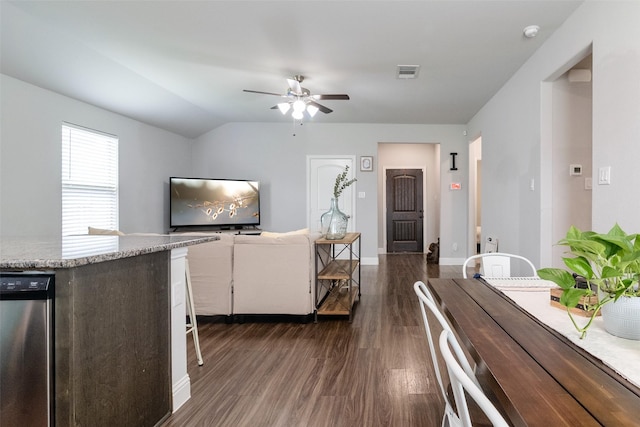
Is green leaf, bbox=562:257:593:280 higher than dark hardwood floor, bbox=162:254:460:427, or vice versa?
green leaf, bbox=562:257:593:280

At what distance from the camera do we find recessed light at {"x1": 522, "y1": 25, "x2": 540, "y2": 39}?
9.44ft

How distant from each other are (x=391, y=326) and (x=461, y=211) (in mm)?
3984

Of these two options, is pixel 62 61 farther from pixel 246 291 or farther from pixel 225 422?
pixel 225 422

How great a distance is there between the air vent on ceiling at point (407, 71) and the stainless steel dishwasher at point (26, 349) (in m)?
3.71

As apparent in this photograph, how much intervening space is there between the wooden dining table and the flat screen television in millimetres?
5193

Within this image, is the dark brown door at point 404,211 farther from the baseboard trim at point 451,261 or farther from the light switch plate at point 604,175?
the light switch plate at point 604,175

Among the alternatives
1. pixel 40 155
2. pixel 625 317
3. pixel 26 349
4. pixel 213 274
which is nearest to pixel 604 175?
pixel 625 317

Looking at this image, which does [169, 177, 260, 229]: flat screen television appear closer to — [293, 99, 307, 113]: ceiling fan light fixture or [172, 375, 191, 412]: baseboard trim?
[293, 99, 307, 113]: ceiling fan light fixture

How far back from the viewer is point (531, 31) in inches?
115

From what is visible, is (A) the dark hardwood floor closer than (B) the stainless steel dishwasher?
No

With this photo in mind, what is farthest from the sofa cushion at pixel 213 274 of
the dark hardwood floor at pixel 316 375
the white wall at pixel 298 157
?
the white wall at pixel 298 157

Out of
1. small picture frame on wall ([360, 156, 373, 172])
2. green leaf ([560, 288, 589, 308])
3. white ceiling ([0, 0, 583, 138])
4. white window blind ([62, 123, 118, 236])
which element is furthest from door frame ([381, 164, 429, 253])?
green leaf ([560, 288, 589, 308])

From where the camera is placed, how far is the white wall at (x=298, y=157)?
251 inches

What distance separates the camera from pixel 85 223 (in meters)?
4.16
